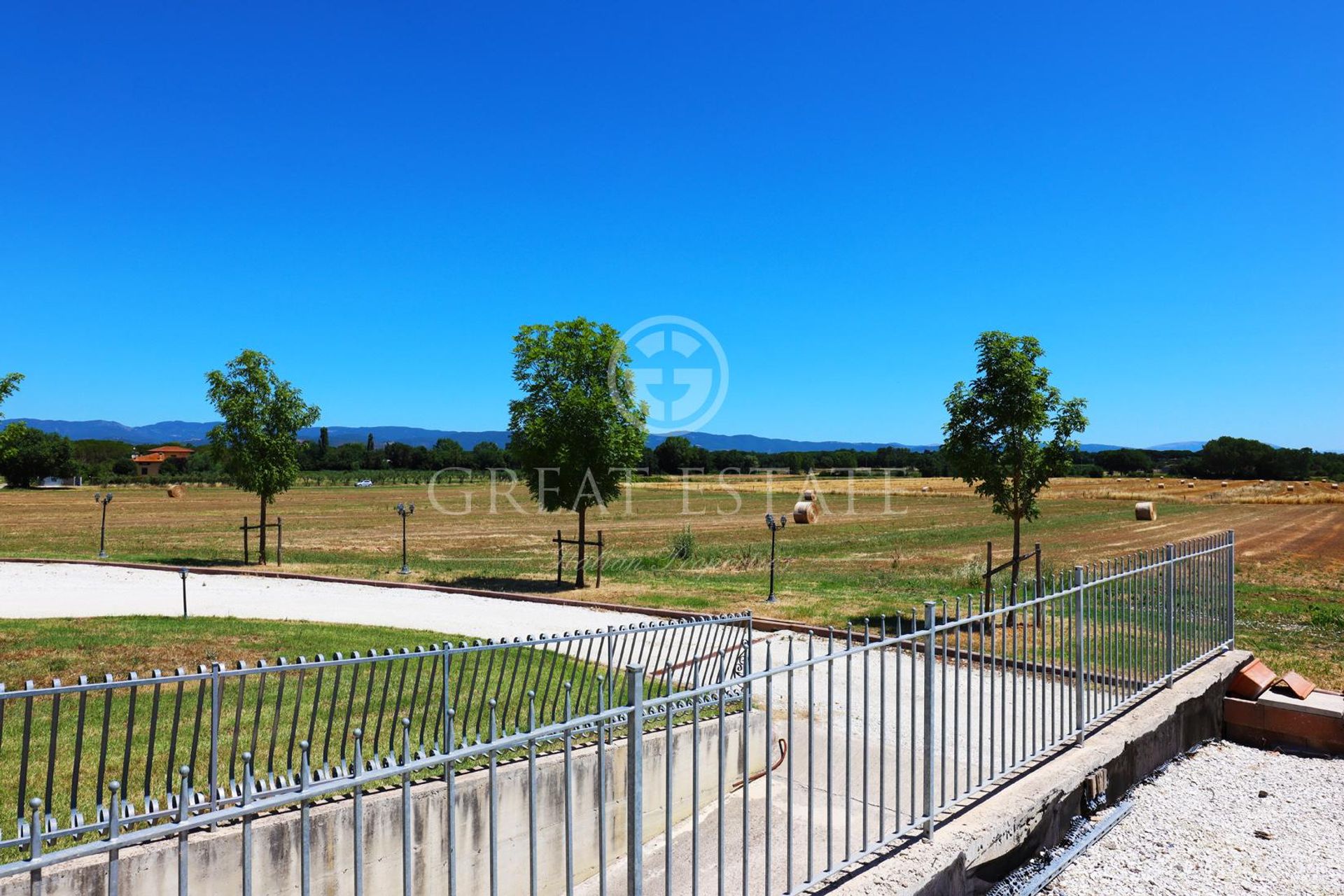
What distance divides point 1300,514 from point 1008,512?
4388cm

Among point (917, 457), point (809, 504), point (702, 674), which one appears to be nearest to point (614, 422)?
point (702, 674)

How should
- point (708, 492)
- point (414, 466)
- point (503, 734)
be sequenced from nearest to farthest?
point (503, 734) → point (708, 492) → point (414, 466)

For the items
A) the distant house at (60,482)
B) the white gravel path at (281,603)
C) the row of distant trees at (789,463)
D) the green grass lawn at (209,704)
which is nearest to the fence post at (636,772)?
the green grass lawn at (209,704)

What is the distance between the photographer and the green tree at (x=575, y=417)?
2150cm

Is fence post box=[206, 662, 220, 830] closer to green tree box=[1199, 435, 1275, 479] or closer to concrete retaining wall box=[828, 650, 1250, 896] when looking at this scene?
concrete retaining wall box=[828, 650, 1250, 896]

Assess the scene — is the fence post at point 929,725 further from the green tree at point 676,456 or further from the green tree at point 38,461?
the green tree at point 676,456

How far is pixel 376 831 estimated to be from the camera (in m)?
6.17

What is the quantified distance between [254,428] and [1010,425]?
20.6m

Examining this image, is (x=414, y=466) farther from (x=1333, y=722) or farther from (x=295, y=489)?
(x=1333, y=722)

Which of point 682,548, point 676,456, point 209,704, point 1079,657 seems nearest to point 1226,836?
point 1079,657

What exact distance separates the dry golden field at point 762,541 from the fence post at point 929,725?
3413 mm

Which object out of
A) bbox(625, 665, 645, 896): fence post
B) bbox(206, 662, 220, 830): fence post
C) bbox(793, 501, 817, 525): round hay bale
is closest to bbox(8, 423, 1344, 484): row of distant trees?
bbox(793, 501, 817, 525): round hay bale

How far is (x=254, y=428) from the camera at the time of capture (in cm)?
2531

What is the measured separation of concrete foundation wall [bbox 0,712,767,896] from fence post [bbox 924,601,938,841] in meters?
1.16
